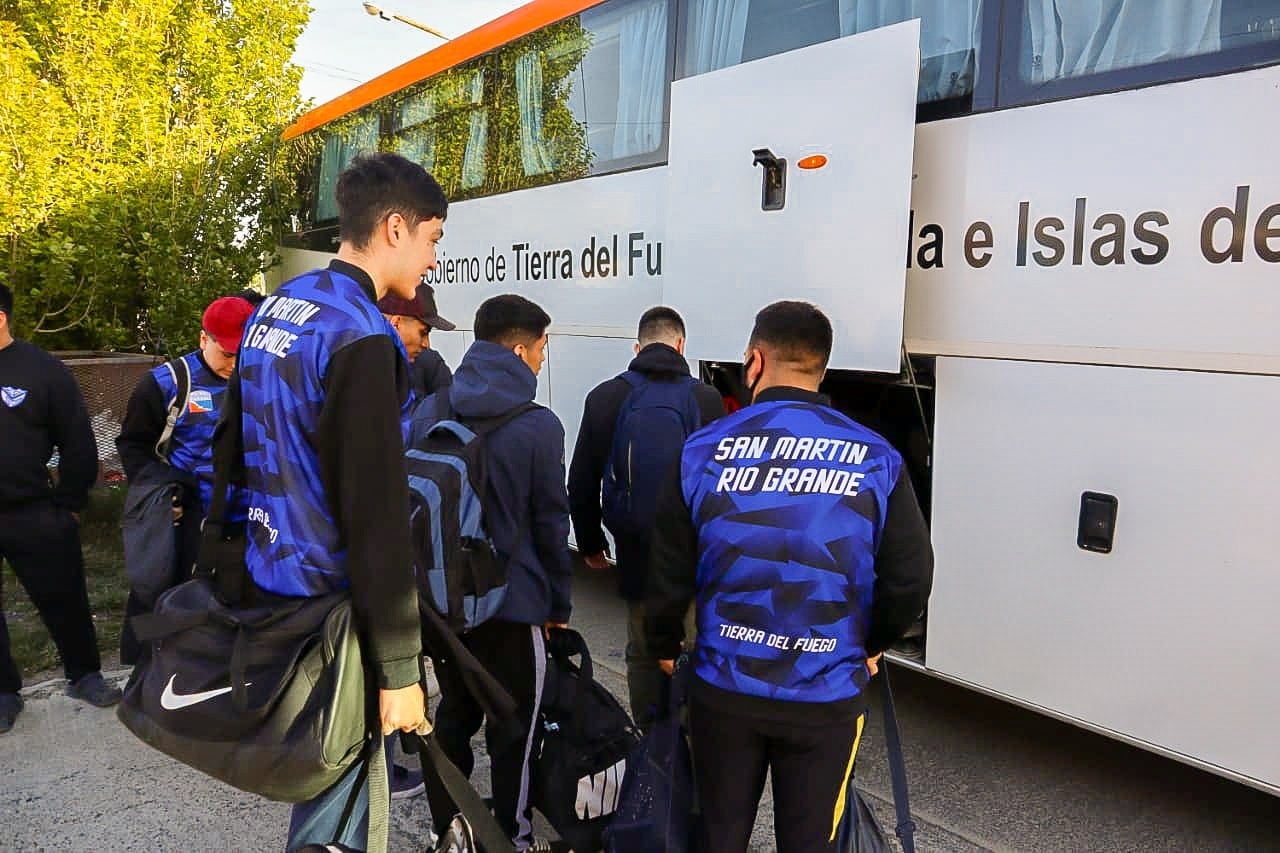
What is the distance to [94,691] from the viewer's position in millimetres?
3770

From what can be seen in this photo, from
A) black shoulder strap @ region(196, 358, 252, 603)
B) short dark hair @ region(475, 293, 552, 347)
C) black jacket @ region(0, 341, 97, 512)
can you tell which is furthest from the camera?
black jacket @ region(0, 341, 97, 512)

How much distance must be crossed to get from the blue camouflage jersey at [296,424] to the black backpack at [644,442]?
4.31ft

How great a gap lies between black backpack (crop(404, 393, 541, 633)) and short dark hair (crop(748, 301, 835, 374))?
78 cm

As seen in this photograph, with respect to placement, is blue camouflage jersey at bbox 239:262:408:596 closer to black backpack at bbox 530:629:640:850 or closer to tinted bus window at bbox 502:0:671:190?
black backpack at bbox 530:629:640:850

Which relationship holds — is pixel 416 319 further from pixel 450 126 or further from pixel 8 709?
pixel 450 126

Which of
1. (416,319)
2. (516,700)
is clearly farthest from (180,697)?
(416,319)

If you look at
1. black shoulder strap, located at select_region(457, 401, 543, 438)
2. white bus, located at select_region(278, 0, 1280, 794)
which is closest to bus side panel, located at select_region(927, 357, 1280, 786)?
white bus, located at select_region(278, 0, 1280, 794)

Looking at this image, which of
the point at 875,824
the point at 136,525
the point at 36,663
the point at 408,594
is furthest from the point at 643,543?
the point at 36,663

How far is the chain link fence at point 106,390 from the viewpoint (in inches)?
266

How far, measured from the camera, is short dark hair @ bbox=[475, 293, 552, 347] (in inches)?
104

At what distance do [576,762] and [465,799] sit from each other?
713 mm

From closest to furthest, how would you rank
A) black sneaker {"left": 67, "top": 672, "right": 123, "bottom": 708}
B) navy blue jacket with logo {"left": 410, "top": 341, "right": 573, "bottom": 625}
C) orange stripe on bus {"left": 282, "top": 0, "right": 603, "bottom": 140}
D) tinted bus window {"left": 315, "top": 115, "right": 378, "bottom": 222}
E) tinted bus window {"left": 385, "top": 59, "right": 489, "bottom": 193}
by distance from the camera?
1. navy blue jacket with logo {"left": 410, "top": 341, "right": 573, "bottom": 625}
2. black sneaker {"left": 67, "top": 672, "right": 123, "bottom": 708}
3. orange stripe on bus {"left": 282, "top": 0, "right": 603, "bottom": 140}
4. tinted bus window {"left": 385, "top": 59, "right": 489, "bottom": 193}
5. tinted bus window {"left": 315, "top": 115, "right": 378, "bottom": 222}

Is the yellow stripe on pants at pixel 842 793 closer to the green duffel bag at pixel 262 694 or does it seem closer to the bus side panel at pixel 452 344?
the green duffel bag at pixel 262 694

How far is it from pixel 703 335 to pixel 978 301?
4.25 ft
